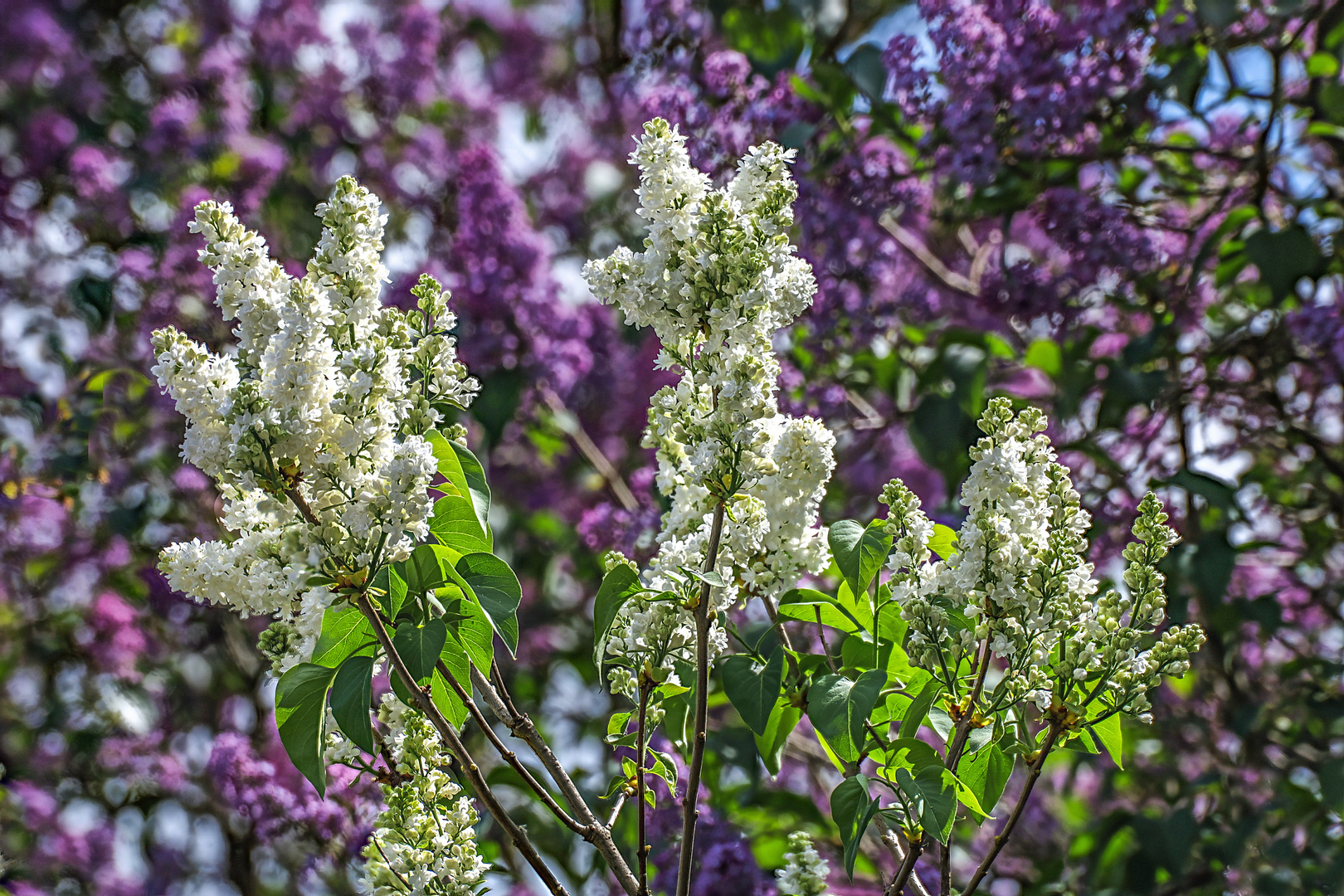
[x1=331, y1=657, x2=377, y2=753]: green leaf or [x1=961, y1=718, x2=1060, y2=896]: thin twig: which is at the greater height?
[x1=331, y1=657, x2=377, y2=753]: green leaf

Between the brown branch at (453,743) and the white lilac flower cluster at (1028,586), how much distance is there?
373 millimetres

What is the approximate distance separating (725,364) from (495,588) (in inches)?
10.5

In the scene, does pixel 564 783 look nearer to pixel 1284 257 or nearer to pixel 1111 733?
pixel 1111 733

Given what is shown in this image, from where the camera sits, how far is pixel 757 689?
3.32 ft

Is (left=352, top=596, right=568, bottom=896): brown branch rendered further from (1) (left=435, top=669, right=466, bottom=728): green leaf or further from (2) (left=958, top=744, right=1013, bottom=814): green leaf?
(2) (left=958, top=744, right=1013, bottom=814): green leaf

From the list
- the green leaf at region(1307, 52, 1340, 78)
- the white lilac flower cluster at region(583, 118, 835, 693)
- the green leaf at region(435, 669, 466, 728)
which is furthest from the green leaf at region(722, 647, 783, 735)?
the green leaf at region(1307, 52, 1340, 78)

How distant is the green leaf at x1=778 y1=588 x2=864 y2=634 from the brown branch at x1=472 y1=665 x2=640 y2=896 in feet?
0.87

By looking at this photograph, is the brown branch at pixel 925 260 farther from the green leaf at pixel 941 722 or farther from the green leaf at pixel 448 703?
the green leaf at pixel 448 703

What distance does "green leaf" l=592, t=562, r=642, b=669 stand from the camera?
0.95 metres

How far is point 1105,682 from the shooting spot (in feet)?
2.94

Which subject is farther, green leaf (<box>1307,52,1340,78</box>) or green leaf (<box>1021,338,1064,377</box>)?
green leaf (<box>1307,52,1340,78</box>)

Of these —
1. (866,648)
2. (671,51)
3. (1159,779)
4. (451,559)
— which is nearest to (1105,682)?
(866,648)

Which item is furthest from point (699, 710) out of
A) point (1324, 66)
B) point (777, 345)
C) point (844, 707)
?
point (1324, 66)

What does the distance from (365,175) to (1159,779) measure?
9.54 feet
